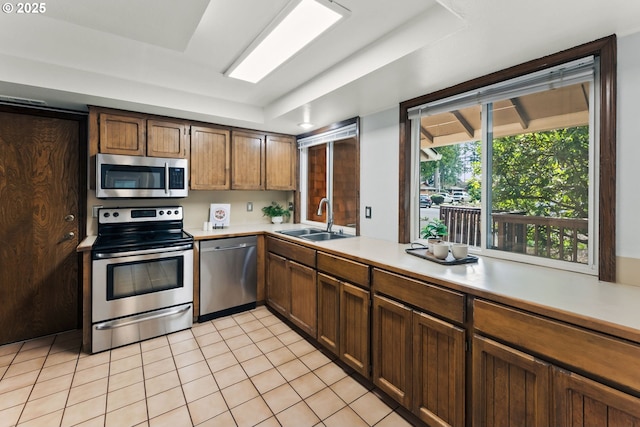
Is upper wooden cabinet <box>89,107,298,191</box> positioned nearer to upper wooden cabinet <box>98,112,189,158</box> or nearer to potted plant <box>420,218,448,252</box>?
upper wooden cabinet <box>98,112,189,158</box>

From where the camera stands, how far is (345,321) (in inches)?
86.2

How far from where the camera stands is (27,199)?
2.66 m

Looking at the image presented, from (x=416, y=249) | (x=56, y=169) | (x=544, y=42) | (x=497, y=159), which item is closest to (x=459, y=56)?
(x=544, y=42)

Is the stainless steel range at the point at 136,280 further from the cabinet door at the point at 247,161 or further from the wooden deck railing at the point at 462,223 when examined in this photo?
the wooden deck railing at the point at 462,223

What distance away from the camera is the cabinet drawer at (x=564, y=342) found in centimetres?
101

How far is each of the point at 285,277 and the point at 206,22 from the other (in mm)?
2185

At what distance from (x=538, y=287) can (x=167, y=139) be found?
3312mm

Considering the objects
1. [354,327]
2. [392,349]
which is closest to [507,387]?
[392,349]

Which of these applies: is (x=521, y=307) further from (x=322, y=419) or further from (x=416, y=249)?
(x=322, y=419)

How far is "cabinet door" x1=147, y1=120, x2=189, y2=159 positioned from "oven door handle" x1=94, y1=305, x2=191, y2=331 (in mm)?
1544

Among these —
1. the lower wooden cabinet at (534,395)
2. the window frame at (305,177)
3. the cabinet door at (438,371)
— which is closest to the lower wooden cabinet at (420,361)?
the cabinet door at (438,371)

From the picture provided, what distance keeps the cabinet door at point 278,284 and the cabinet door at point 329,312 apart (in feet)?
1.88

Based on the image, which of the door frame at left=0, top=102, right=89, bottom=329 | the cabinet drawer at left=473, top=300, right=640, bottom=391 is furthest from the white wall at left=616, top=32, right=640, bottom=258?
the door frame at left=0, top=102, right=89, bottom=329

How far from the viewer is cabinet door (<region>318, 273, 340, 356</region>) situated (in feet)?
7.42
